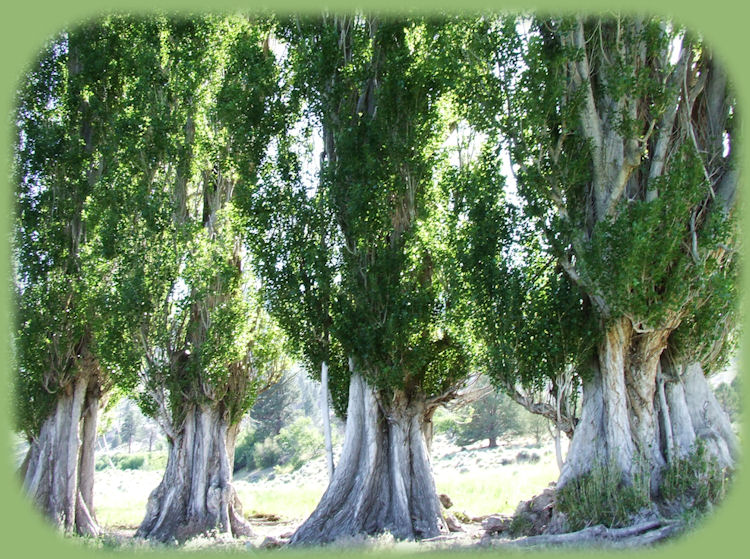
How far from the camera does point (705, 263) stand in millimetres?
10117

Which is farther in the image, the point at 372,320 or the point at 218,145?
the point at 218,145

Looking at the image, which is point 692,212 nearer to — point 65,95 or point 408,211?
point 408,211

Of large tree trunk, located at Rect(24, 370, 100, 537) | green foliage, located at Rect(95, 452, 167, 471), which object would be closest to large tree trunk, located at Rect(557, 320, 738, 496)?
large tree trunk, located at Rect(24, 370, 100, 537)

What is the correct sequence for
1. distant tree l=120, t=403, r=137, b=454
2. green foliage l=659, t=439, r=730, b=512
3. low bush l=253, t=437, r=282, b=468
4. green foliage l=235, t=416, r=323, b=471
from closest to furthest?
green foliage l=659, t=439, r=730, b=512 → green foliage l=235, t=416, r=323, b=471 → low bush l=253, t=437, r=282, b=468 → distant tree l=120, t=403, r=137, b=454

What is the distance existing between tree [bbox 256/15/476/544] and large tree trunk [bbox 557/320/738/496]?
273 centimetres

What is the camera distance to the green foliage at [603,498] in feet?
30.8

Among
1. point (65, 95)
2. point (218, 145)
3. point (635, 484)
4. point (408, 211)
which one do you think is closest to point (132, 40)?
point (65, 95)

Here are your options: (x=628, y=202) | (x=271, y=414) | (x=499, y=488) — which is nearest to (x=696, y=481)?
(x=628, y=202)

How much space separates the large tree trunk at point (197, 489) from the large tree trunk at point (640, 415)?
24.7 ft

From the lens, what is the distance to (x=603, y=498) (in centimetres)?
964

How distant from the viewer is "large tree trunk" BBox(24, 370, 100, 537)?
15.5 metres

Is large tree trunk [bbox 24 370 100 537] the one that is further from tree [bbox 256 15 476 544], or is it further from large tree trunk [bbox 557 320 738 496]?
large tree trunk [bbox 557 320 738 496]

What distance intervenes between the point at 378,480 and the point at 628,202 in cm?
661

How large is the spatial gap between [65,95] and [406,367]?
12.1 meters
